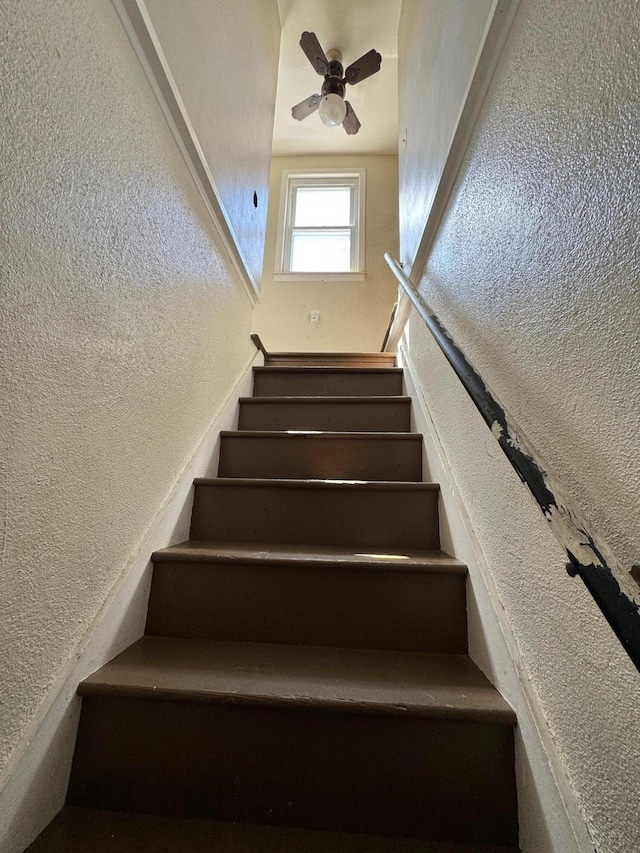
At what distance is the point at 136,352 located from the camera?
36.6 inches

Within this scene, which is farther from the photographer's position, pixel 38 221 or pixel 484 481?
pixel 484 481

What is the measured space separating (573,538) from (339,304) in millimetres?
3539

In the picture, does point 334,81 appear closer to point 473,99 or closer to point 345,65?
point 345,65

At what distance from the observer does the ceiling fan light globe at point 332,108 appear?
2.74 m

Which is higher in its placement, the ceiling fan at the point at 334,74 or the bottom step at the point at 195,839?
the ceiling fan at the point at 334,74

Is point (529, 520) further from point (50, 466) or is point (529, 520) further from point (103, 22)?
point (103, 22)

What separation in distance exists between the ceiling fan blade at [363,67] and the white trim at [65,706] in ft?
10.9

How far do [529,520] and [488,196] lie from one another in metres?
0.75

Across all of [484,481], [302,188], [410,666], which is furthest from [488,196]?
[302,188]

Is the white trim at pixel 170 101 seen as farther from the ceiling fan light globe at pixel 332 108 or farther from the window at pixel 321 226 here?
the window at pixel 321 226

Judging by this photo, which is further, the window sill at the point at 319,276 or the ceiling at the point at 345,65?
the window sill at the point at 319,276

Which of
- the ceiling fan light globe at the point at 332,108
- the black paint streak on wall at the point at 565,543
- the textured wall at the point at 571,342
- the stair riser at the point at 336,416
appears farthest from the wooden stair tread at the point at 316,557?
the ceiling fan light globe at the point at 332,108

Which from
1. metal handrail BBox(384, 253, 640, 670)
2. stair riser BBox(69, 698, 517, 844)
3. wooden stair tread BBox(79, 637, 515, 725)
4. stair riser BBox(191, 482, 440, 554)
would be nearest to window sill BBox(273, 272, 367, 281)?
stair riser BBox(191, 482, 440, 554)

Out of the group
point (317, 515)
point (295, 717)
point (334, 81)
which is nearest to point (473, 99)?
point (317, 515)
